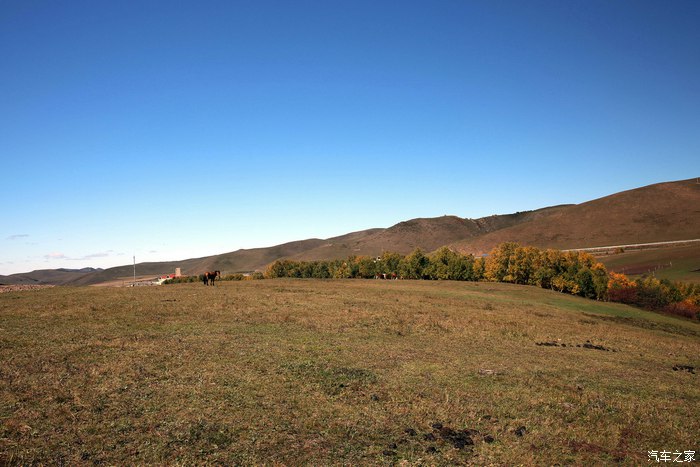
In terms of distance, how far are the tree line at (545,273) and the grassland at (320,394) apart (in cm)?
5357

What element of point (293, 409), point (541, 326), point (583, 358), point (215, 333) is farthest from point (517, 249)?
point (293, 409)

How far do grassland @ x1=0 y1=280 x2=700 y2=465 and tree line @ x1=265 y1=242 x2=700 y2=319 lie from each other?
53569 millimetres

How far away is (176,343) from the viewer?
20125 mm

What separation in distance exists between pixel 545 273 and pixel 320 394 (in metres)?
78.3

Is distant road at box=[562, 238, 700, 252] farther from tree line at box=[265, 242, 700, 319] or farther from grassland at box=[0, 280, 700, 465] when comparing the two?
grassland at box=[0, 280, 700, 465]

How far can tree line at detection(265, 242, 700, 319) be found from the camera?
245 ft

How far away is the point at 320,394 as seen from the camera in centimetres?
1382

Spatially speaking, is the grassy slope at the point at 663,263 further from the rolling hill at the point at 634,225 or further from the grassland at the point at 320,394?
the grassland at the point at 320,394

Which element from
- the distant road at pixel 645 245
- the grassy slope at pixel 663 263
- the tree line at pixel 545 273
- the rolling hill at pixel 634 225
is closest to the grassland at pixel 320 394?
the tree line at pixel 545 273

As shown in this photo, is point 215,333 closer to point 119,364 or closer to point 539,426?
point 119,364

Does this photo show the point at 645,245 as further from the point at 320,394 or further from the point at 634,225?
the point at 320,394

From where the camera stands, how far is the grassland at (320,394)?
10.1 m

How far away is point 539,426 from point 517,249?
3399 inches

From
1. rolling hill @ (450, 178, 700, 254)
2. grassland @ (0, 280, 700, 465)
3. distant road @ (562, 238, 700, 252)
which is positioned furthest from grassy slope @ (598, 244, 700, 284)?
grassland @ (0, 280, 700, 465)
